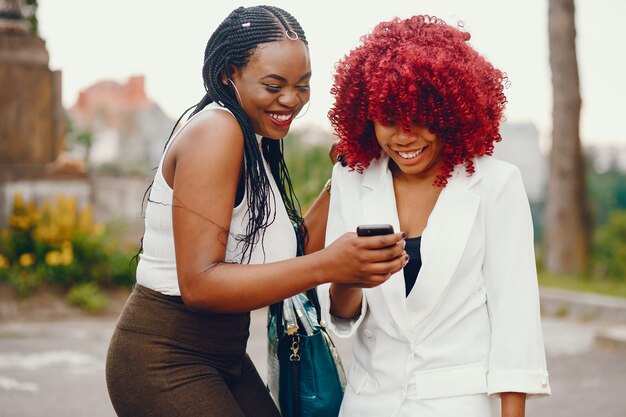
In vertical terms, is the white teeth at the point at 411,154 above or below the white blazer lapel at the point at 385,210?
above

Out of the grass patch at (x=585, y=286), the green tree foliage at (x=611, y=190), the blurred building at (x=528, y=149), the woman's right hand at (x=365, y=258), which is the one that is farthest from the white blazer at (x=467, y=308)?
the green tree foliage at (x=611, y=190)

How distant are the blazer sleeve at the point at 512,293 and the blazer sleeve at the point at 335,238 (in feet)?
1.36

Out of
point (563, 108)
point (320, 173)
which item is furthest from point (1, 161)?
point (563, 108)

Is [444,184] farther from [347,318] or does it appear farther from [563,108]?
[563,108]

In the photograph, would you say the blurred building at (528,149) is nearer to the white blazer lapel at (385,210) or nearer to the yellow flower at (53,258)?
the yellow flower at (53,258)

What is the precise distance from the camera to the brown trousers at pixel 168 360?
2615mm

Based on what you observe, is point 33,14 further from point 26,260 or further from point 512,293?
point 512,293

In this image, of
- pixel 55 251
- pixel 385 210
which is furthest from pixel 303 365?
pixel 55 251

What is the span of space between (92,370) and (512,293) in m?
5.26

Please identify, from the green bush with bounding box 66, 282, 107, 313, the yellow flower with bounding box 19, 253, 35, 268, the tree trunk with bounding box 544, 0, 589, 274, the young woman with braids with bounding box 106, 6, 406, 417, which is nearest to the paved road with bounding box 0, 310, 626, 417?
the green bush with bounding box 66, 282, 107, 313

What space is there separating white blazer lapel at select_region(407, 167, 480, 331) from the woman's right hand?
0.26 meters

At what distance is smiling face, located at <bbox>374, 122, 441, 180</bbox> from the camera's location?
2.60 m

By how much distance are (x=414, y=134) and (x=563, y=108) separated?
39.0ft

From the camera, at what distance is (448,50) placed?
261 cm
